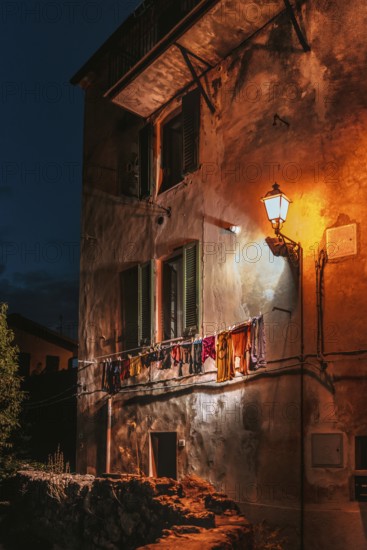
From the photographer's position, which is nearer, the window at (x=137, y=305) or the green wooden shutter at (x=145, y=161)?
the window at (x=137, y=305)

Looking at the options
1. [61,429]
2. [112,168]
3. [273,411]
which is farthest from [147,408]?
[61,429]

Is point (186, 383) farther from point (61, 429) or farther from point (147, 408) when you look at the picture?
point (61, 429)

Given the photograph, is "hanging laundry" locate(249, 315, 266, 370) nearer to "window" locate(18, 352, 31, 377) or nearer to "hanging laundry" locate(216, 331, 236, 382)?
"hanging laundry" locate(216, 331, 236, 382)

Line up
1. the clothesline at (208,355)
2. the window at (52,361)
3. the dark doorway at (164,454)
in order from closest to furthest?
the clothesline at (208,355) → the dark doorway at (164,454) → the window at (52,361)

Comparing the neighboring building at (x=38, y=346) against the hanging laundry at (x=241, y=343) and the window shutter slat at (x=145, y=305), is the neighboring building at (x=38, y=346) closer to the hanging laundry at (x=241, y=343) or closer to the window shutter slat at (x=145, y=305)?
the window shutter slat at (x=145, y=305)

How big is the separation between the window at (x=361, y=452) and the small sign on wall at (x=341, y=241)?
2824 millimetres

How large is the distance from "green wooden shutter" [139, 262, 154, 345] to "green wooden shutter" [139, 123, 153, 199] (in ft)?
6.14

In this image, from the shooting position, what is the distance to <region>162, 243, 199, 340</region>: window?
13.8 metres

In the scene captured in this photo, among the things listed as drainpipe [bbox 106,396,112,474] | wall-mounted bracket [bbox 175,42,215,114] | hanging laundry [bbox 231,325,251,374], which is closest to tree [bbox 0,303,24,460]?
drainpipe [bbox 106,396,112,474]

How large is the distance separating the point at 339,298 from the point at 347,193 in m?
1.71

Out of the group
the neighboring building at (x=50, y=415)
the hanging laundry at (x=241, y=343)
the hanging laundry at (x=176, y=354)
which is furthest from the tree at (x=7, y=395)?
the hanging laundry at (x=241, y=343)

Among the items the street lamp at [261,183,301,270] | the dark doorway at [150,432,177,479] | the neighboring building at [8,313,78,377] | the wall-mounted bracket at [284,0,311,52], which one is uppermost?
the wall-mounted bracket at [284,0,311,52]

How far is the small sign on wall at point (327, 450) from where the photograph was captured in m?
10.1

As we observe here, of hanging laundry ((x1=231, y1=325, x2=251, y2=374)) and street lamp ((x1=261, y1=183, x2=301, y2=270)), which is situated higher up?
street lamp ((x1=261, y1=183, x2=301, y2=270))
